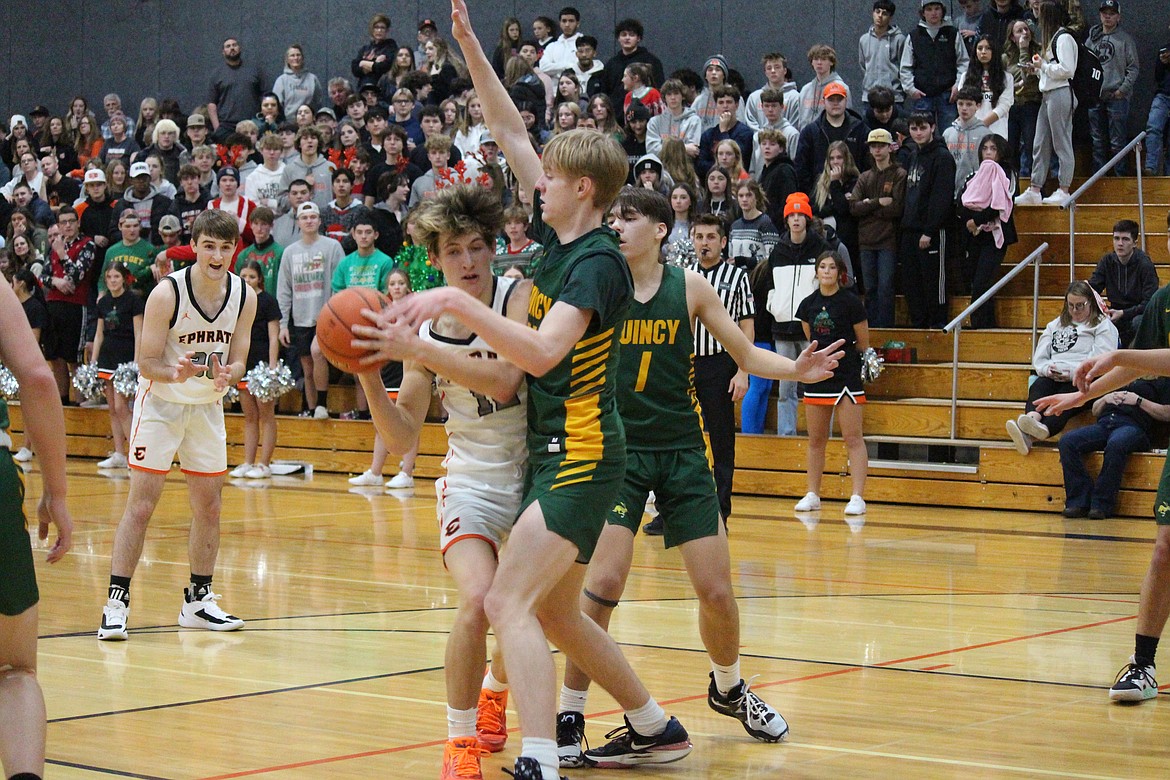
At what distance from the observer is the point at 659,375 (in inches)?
199

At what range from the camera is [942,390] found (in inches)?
511

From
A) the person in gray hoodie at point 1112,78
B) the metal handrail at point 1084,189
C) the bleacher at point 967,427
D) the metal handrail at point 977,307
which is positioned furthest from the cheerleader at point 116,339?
the person in gray hoodie at point 1112,78

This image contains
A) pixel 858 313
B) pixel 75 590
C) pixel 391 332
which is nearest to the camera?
pixel 391 332

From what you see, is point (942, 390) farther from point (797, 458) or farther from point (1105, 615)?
point (1105, 615)

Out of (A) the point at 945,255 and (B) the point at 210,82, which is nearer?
(A) the point at 945,255

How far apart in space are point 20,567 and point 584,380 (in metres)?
1.50

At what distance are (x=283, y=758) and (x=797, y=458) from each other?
8.61 m

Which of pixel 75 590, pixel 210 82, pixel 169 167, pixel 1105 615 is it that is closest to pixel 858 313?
pixel 1105 615

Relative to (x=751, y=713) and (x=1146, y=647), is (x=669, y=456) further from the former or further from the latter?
(x=1146, y=647)

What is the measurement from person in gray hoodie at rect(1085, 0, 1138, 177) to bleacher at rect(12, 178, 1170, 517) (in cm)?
48

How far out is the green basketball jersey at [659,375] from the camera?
4.98 metres

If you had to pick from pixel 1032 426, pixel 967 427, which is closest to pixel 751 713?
pixel 1032 426

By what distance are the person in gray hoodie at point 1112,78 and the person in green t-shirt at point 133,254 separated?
32.9 ft

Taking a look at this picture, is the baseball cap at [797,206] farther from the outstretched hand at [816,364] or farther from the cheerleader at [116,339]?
the outstretched hand at [816,364]
